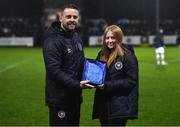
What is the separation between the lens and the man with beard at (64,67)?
6145 millimetres

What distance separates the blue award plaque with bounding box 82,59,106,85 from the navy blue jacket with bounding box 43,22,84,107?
0.51 ft

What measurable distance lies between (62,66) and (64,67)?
0.12 ft

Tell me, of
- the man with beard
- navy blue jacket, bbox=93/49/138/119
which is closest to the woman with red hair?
navy blue jacket, bbox=93/49/138/119

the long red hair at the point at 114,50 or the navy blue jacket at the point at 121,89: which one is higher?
the long red hair at the point at 114,50

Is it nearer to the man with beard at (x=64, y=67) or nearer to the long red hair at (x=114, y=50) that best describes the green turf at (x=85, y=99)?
the man with beard at (x=64, y=67)

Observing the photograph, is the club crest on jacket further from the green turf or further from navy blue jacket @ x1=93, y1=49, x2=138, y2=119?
the green turf

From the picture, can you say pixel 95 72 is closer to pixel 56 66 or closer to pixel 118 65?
pixel 118 65

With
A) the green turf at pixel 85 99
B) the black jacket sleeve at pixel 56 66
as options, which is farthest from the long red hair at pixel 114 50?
the green turf at pixel 85 99

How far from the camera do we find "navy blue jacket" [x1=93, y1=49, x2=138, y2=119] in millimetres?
6227

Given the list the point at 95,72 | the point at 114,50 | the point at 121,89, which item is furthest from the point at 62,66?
the point at 121,89

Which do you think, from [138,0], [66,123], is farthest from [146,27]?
[66,123]

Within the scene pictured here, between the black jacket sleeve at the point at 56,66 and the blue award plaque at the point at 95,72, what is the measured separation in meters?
0.16

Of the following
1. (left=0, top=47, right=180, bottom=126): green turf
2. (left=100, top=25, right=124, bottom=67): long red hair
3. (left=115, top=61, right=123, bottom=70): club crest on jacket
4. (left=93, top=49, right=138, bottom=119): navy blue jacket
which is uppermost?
(left=100, top=25, right=124, bottom=67): long red hair

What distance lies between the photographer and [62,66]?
20.5ft
